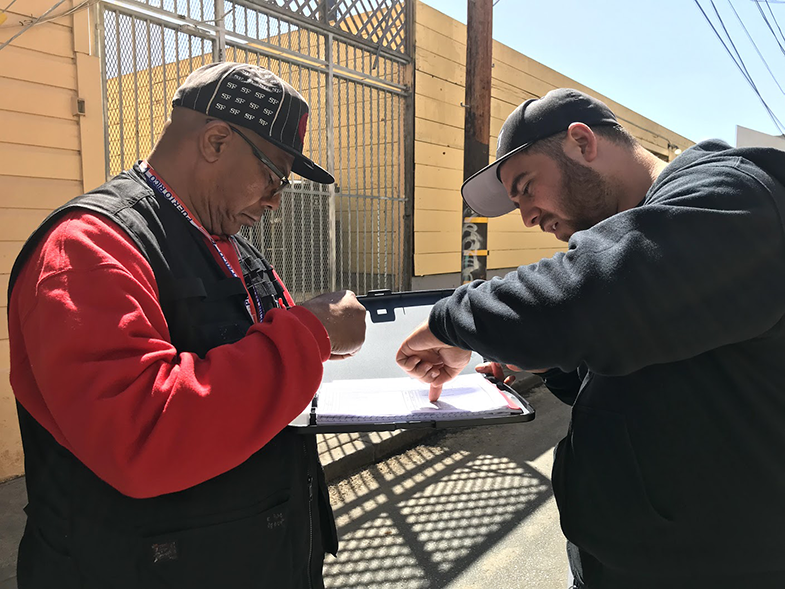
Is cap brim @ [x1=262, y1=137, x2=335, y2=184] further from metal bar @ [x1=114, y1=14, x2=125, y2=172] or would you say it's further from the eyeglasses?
metal bar @ [x1=114, y1=14, x2=125, y2=172]

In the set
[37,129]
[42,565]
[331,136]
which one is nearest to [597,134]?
[42,565]

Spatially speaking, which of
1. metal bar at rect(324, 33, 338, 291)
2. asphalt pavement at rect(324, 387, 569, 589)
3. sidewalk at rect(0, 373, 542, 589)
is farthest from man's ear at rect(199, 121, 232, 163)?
metal bar at rect(324, 33, 338, 291)

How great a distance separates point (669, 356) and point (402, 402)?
0.80 metres

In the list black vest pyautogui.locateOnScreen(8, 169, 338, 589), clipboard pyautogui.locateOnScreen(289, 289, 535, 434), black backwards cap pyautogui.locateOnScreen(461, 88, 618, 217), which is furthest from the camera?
clipboard pyautogui.locateOnScreen(289, 289, 535, 434)

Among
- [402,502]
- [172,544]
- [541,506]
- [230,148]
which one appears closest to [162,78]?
[230,148]

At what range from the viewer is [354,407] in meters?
1.51

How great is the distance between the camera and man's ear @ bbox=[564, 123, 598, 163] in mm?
1438

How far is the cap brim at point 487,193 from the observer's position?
188cm

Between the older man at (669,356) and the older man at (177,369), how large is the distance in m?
0.50

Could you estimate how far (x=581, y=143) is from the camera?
1457 mm

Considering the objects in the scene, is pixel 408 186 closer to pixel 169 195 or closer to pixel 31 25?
pixel 31 25

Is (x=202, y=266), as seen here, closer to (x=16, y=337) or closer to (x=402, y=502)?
(x=16, y=337)

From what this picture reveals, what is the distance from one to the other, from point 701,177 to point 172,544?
52.7 inches

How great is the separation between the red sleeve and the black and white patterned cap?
443mm
